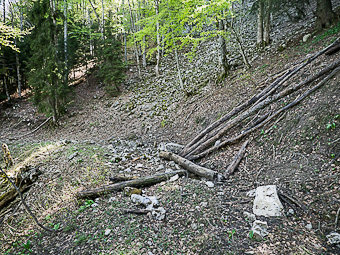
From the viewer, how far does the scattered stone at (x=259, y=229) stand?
9.86 feet

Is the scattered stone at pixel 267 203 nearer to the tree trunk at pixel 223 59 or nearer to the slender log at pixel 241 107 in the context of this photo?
the slender log at pixel 241 107

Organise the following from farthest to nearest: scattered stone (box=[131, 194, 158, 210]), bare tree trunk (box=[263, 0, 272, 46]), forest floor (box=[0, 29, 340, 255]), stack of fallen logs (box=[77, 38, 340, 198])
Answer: bare tree trunk (box=[263, 0, 272, 46]) → stack of fallen logs (box=[77, 38, 340, 198]) → scattered stone (box=[131, 194, 158, 210]) → forest floor (box=[0, 29, 340, 255])

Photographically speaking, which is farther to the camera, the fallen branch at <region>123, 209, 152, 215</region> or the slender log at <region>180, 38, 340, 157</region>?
the slender log at <region>180, 38, 340, 157</region>

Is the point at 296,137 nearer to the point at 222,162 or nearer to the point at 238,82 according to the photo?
the point at 222,162

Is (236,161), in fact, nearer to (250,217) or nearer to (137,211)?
(250,217)

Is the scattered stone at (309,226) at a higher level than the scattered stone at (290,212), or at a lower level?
lower

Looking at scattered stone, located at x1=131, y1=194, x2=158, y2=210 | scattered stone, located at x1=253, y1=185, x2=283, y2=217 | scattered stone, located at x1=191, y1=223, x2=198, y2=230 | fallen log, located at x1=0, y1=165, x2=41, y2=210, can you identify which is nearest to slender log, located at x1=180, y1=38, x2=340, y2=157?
scattered stone, located at x1=131, y1=194, x2=158, y2=210

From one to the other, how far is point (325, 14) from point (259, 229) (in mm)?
10643

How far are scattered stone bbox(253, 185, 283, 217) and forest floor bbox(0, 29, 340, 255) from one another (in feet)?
0.45

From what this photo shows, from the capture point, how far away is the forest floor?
122 inches

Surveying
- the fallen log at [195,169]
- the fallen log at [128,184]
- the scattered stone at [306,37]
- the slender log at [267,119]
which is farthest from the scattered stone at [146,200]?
the scattered stone at [306,37]

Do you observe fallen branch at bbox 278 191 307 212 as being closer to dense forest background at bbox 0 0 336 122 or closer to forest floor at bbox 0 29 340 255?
forest floor at bbox 0 29 340 255

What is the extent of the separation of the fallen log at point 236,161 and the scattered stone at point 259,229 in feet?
6.05

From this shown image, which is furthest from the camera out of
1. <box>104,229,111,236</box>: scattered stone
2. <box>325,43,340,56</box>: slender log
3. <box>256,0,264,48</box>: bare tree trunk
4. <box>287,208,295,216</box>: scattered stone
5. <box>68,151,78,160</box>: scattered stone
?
<box>256,0,264,48</box>: bare tree trunk
